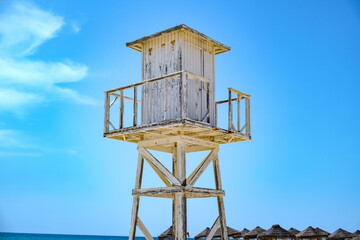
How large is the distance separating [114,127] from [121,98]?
1.01m

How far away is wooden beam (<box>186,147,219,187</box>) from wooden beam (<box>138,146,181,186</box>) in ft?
1.56

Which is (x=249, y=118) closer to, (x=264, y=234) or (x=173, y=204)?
(x=173, y=204)

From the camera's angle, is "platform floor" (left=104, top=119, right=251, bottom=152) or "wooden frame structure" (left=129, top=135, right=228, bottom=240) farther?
"wooden frame structure" (left=129, top=135, right=228, bottom=240)

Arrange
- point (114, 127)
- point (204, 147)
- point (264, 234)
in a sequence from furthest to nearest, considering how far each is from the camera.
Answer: point (264, 234)
point (204, 147)
point (114, 127)

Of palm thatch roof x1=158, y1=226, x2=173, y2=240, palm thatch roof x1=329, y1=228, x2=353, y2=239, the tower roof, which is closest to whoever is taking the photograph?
the tower roof

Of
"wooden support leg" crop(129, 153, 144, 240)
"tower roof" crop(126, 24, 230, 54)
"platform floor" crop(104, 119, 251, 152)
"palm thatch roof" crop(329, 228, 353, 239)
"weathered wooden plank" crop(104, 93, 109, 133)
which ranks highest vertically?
"tower roof" crop(126, 24, 230, 54)

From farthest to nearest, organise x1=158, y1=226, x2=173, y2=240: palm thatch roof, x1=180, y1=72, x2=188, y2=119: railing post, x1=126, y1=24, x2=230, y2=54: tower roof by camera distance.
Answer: x1=158, y1=226, x2=173, y2=240: palm thatch roof → x1=126, y1=24, x2=230, y2=54: tower roof → x1=180, y1=72, x2=188, y2=119: railing post

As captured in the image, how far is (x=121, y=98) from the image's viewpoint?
1805cm

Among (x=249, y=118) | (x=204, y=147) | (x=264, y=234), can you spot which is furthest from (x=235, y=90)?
(x=264, y=234)

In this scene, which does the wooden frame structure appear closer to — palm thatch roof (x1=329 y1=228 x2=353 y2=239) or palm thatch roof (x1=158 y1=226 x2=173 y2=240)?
palm thatch roof (x1=158 y1=226 x2=173 y2=240)

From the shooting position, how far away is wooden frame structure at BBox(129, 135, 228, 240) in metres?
16.9

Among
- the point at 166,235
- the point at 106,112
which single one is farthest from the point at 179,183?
the point at 166,235

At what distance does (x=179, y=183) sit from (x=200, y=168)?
1.48 meters

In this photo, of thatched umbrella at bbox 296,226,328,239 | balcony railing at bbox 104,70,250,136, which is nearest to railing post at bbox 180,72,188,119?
balcony railing at bbox 104,70,250,136
